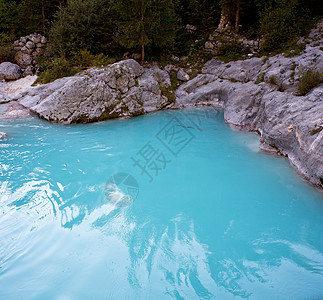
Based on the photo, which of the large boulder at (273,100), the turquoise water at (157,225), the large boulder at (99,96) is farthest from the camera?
the large boulder at (99,96)

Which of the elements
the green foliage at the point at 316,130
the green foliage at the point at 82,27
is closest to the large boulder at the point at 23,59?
the green foliage at the point at 82,27

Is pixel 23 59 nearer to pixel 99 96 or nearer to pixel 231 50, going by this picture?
pixel 99 96

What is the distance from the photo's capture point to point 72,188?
5.68 m

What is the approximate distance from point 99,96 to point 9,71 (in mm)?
11410

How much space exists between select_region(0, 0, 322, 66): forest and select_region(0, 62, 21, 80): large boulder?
218cm

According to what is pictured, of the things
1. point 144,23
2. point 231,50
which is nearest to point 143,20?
Result: point 144,23

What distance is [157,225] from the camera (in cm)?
446

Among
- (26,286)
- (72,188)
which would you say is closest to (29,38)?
(72,188)

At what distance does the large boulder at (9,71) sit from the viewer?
17.4 m

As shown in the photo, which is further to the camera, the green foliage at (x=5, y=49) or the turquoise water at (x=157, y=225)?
the green foliage at (x=5, y=49)

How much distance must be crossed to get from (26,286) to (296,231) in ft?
16.2

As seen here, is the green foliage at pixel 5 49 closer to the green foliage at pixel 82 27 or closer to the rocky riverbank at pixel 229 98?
the green foliage at pixel 82 27

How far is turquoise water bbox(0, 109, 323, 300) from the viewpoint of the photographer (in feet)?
11.0

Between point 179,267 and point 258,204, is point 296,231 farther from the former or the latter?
point 179,267
